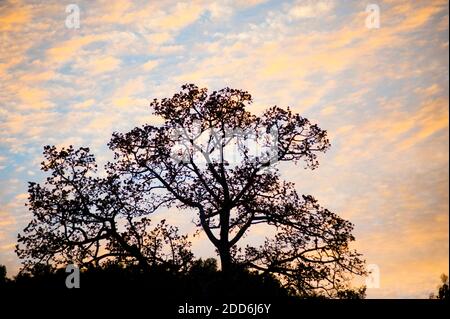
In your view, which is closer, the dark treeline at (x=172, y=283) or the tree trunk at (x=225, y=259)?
the dark treeline at (x=172, y=283)

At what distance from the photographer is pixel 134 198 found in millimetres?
17844

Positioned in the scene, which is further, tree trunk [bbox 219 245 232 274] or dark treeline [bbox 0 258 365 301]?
tree trunk [bbox 219 245 232 274]

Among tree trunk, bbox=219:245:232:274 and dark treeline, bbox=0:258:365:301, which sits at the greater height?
tree trunk, bbox=219:245:232:274

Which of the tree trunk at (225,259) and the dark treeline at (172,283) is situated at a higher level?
the tree trunk at (225,259)

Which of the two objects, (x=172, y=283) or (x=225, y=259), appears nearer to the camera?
(x=172, y=283)

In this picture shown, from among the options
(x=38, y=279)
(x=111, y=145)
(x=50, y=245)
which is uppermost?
(x=111, y=145)

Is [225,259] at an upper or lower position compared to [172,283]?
upper
